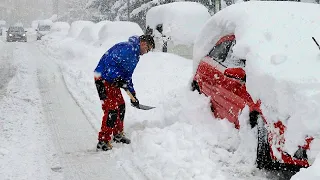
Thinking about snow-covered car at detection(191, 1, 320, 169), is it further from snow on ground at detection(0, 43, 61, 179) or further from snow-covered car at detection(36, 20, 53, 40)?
snow-covered car at detection(36, 20, 53, 40)

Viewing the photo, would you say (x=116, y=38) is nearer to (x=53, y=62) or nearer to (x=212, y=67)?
(x=53, y=62)

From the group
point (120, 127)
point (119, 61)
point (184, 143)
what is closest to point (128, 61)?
point (119, 61)

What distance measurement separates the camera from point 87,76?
39.1 feet

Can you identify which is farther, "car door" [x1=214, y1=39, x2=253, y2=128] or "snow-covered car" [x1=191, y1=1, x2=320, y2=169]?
"car door" [x1=214, y1=39, x2=253, y2=128]

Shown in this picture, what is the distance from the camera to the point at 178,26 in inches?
598

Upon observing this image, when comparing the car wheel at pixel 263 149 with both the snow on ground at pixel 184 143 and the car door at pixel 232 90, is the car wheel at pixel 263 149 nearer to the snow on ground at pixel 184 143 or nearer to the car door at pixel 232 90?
the snow on ground at pixel 184 143

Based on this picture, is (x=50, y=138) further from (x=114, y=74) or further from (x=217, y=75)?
(x=217, y=75)

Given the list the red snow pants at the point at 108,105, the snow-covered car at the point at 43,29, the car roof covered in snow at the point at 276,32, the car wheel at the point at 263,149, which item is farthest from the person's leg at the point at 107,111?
the snow-covered car at the point at 43,29

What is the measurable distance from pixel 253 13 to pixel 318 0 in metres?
15.5

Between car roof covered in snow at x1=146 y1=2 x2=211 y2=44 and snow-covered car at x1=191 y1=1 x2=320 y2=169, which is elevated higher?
snow-covered car at x1=191 y1=1 x2=320 y2=169

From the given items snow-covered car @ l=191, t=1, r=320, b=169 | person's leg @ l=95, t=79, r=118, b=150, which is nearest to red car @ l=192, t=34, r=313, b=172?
snow-covered car @ l=191, t=1, r=320, b=169

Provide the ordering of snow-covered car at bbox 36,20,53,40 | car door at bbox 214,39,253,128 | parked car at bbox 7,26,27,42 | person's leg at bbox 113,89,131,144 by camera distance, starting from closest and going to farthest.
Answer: car door at bbox 214,39,253,128 < person's leg at bbox 113,89,131,144 < parked car at bbox 7,26,27,42 < snow-covered car at bbox 36,20,53,40

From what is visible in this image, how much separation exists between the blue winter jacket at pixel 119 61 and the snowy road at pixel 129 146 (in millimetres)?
910

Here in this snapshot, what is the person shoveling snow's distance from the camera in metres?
5.56
